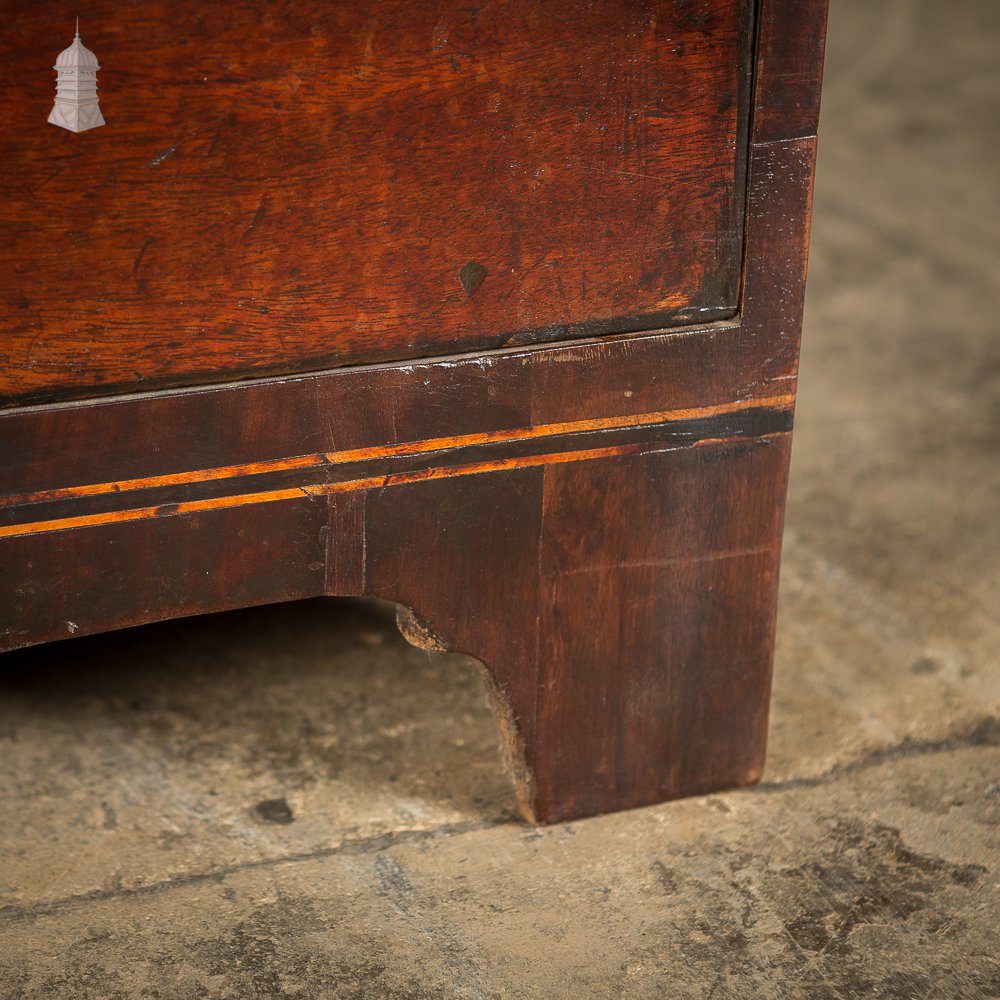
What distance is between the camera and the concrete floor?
1483 mm

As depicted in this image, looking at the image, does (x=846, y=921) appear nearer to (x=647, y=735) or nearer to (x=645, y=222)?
(x=647, y=735)

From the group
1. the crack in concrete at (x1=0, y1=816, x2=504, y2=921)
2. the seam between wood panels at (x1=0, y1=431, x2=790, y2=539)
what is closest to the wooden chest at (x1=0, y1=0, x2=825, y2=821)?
the seam between wood panels at (x1=0, y1=431, x2=790, y2=539)

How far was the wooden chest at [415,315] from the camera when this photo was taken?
133cm

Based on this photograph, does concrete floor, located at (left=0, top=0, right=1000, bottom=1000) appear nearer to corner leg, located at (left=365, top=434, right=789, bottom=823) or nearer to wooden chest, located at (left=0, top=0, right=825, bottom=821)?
corner leg, located at (left=365, top=434, right=789, bottom=823)

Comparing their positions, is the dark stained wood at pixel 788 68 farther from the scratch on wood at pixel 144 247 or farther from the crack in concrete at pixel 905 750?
the crack in concrete at pixel 905 750

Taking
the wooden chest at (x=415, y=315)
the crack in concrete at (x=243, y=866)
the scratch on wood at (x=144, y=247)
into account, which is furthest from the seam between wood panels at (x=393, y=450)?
the crack in concrete at (x=243, y=866)
